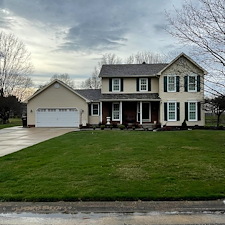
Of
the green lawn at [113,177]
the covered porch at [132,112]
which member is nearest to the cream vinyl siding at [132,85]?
the covered porch at [132,112]

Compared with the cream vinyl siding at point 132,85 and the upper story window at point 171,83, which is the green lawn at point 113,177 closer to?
the upper story window at point 171,83

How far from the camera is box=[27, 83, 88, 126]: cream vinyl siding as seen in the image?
1121 inches

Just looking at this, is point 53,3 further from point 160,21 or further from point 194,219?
point 194,219

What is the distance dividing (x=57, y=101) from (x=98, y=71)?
29.7 m

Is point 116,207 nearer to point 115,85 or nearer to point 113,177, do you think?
point 113,177

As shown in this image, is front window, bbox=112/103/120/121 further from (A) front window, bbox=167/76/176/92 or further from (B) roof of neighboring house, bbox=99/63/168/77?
(A) front window, bbox=167/76/176/92

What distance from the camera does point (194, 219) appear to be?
4453 mm

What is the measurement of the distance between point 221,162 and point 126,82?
67.9ft

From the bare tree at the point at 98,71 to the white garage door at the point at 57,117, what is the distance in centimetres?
2398

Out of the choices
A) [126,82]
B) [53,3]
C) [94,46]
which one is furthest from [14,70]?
[53,3]

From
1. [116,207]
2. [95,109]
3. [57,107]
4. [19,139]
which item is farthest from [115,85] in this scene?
[116,207]

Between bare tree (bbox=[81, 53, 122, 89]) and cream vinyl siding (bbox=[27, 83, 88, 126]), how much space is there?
2365 cm

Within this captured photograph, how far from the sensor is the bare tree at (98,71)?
5175 cm

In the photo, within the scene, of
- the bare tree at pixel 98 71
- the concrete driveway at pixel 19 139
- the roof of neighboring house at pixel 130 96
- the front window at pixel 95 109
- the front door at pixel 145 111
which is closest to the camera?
the concrete driveway at pixel 19 139
